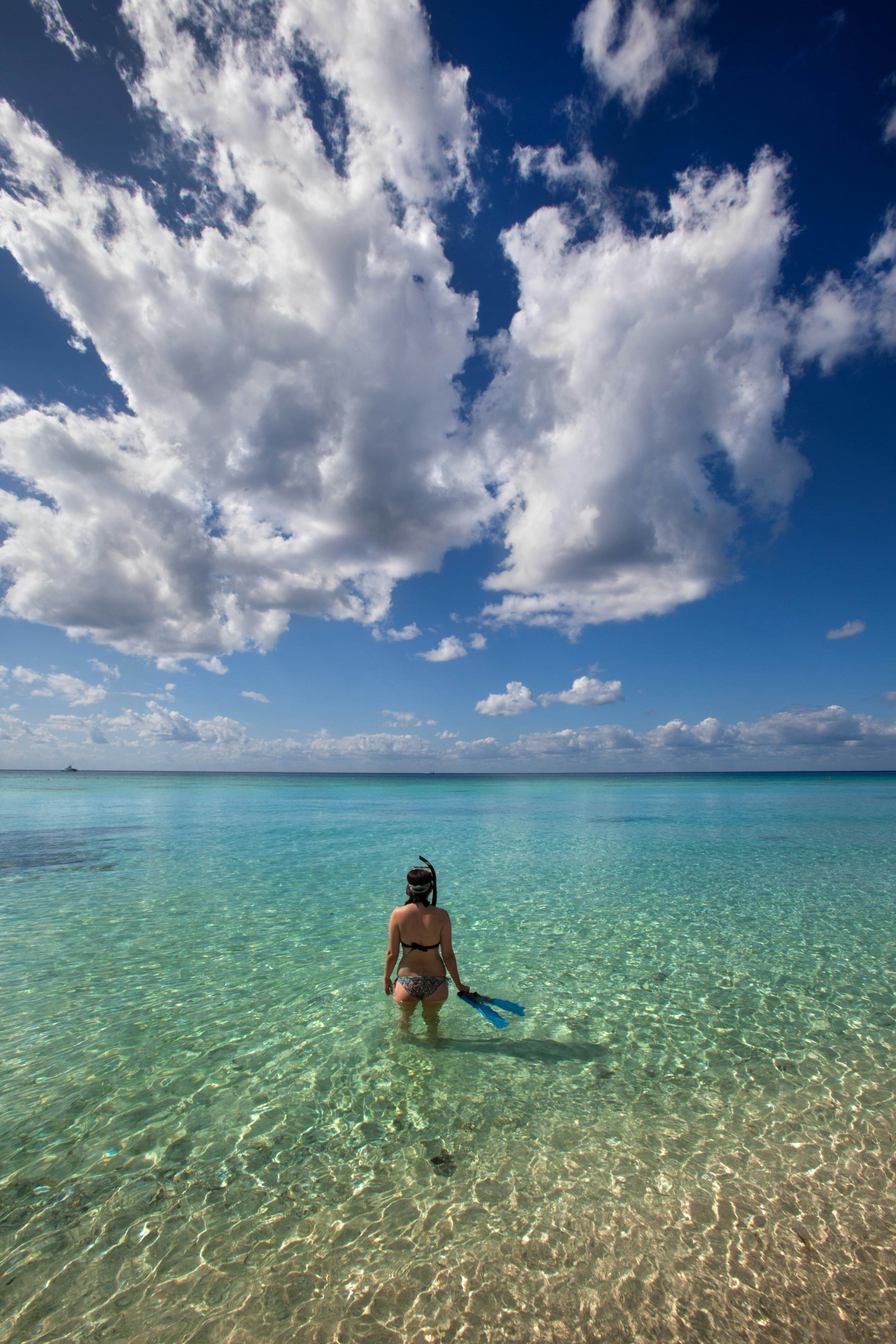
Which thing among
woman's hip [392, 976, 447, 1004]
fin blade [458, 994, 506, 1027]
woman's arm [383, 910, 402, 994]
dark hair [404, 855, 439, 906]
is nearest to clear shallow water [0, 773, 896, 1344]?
fin blade [458, 994, 506, 1027]

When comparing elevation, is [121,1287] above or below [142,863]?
below

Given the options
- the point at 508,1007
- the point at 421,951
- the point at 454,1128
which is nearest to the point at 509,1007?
the point at 508,1007

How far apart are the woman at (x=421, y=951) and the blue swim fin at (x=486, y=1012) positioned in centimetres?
21

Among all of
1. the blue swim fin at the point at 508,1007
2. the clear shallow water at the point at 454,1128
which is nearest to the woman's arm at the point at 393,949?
the clear shallow water at the point at 454,1128

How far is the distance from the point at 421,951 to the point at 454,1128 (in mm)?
1868

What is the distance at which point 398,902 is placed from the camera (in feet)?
50.8

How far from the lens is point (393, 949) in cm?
710

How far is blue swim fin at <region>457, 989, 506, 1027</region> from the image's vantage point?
739 cm

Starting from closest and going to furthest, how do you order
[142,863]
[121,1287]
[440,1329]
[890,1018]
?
[440,1329] < [121,1287] < [890,1018] < [142,863]

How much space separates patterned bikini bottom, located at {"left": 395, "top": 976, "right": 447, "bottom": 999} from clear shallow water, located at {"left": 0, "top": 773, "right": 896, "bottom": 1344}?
0.76 m

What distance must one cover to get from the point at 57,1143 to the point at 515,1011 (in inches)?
224

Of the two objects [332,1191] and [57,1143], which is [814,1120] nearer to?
[332,1191]

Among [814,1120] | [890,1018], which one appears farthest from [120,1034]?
[890,1018]

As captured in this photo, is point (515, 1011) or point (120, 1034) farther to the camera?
point (515, 1011)
